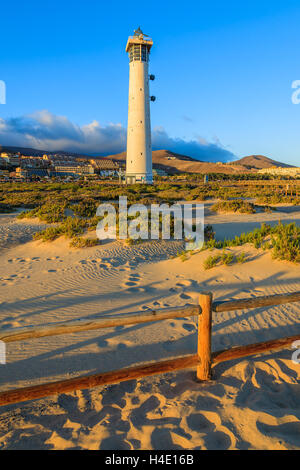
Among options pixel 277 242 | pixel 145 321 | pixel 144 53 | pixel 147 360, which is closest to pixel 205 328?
pixel 145 321

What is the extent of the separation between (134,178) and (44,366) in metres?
34.8

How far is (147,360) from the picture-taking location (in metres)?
4.16

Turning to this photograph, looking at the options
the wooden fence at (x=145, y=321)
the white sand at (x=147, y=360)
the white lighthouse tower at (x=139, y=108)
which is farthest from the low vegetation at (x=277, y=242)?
the white lighthouse tower at (x=139, y=108)

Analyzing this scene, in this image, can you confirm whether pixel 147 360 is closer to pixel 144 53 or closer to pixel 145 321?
pixel 145 321

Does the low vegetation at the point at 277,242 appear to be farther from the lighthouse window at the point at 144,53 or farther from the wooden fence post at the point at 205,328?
the lighthouse window at the point at 144,53

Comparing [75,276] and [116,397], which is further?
[75,276]

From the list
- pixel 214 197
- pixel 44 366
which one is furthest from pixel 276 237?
pixel 214 197

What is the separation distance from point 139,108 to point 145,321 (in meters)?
36.6

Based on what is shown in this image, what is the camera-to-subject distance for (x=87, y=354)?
14.1ft

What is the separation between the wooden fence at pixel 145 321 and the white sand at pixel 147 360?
1.11ft

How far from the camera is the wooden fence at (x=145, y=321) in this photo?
9.37 feet

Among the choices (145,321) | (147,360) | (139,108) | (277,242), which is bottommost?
(147,360)

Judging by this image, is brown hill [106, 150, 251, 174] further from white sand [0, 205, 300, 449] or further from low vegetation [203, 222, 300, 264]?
white sand [0, 205, 300, 449]
